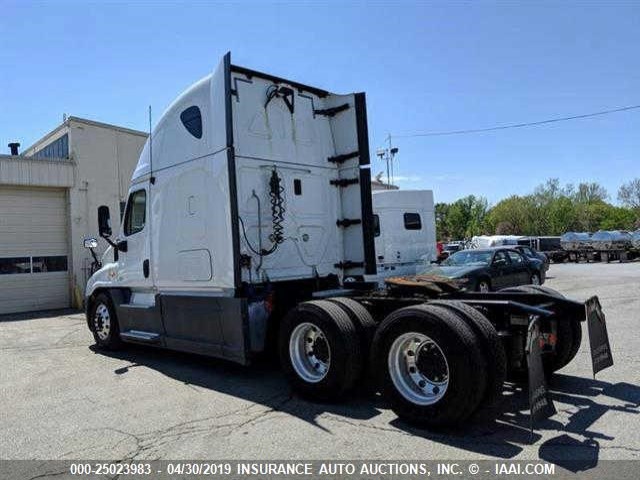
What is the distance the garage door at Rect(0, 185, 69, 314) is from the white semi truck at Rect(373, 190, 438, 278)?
974cm

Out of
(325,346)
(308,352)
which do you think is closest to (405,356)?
(325,346)

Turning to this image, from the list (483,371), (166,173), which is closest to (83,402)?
(166,173)

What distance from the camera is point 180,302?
7.12m

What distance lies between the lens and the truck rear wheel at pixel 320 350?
5.29 m

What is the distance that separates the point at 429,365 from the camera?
15.7 ft

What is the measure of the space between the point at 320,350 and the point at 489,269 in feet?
33.2

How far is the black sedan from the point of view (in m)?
14.1

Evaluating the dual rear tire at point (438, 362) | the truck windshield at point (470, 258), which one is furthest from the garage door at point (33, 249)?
the dual rear tire at point (438, 362)

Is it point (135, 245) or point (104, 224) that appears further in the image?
point (104, 224)

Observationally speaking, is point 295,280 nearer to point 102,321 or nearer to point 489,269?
point 102,321

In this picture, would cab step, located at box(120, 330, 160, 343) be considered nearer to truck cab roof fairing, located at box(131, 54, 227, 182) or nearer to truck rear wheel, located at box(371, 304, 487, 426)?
truck cab roof fairing, located at box(131, 54, 227, 182)

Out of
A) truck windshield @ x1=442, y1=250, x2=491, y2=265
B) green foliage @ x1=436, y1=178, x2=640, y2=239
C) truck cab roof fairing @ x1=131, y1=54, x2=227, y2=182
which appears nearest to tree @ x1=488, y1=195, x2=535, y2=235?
green foliage @ x1=436, y1=178, x2=640, y2=239

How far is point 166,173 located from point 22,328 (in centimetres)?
763

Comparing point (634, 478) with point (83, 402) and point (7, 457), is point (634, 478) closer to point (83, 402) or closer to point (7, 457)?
point (7, 457)
